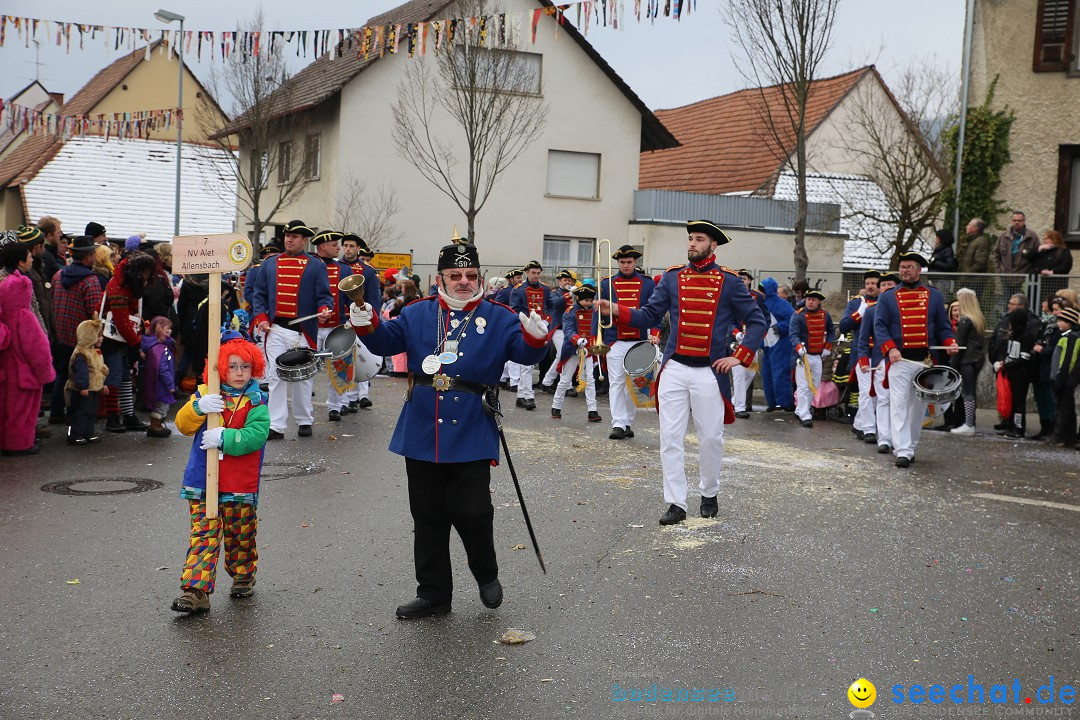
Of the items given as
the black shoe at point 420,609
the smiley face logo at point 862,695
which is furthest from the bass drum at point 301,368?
the smiley face logo at point 862,695

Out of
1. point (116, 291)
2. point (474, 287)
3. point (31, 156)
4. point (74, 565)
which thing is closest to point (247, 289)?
point (116, 291)

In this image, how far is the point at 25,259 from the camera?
10273 millimetres

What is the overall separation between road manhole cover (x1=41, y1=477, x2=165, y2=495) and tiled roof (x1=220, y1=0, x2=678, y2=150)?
20444 millimetres

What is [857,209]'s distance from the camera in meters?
30.0

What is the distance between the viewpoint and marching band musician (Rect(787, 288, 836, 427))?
1576cm

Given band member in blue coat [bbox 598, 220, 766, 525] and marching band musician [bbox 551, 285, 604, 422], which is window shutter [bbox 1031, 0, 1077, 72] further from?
band member in blue coat [bbox 598, 220, 766, 525]

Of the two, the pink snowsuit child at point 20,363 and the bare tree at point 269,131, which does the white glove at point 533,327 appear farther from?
the bare tree at point 269,131

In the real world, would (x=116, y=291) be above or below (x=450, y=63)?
below

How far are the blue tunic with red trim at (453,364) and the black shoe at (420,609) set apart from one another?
74 centimetres

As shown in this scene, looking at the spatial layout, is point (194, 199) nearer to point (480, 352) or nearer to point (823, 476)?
point (823, 476)

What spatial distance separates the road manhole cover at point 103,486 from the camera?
894 centimetres

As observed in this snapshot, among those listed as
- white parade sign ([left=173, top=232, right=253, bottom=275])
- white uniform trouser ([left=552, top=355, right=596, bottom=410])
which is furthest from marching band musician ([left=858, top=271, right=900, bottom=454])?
white parade sign ([left=173, top=232, right=253, bottom=275])

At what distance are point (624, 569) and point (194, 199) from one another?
128 feet

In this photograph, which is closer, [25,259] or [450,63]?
[25,259]
